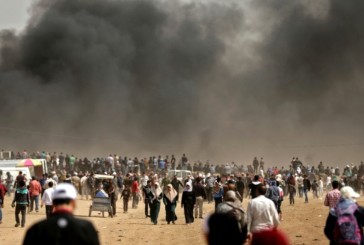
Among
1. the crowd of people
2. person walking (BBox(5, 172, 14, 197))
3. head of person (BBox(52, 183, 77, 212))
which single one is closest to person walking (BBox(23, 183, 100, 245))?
head of person (BBox(52, 183, 77, 212))

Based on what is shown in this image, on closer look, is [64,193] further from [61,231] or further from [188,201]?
[188,201]

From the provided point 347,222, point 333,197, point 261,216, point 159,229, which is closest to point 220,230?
point 347,222

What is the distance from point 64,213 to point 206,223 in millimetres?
1101

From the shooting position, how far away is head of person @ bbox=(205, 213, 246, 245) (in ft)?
15.8

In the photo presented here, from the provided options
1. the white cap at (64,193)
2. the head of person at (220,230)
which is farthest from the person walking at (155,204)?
the head of person at (220,230)

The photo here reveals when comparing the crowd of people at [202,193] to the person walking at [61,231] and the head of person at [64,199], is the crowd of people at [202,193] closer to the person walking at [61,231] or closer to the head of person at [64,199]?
the head of person at [64,199]

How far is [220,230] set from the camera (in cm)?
483

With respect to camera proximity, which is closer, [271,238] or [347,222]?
[271,238]

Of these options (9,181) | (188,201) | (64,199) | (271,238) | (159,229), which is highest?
(9,181)

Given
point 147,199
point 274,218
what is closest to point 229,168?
point 147,199

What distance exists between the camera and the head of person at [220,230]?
4.83 meters

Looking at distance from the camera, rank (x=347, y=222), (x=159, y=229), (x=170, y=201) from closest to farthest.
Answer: (x=347, y=222), (x=159, y=229), (x=170, y=201)

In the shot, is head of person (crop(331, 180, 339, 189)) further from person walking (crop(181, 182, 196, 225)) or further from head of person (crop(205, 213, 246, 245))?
person walking (crop(181, 182, 196, 225))

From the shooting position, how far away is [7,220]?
23469 millimetres
